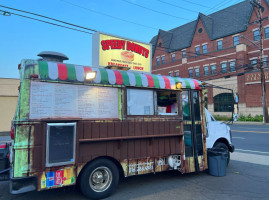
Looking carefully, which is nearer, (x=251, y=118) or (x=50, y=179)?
(x=50, y=179)

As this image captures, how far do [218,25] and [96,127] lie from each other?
125ft

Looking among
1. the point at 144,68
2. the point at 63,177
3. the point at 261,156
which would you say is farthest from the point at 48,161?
the point at 261,156

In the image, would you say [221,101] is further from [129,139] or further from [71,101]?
[71,101]

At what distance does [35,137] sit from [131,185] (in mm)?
2757

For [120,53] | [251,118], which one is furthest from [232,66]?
[120,53]

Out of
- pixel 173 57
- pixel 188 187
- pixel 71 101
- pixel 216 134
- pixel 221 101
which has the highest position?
pixel 173 57

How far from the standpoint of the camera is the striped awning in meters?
4.28

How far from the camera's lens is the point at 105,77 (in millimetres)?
4855

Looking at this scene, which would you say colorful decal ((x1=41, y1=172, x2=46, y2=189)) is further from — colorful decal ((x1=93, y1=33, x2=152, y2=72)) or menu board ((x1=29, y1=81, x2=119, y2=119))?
colorful decal ((x1=93, y1=33, x2=152, y2=72))

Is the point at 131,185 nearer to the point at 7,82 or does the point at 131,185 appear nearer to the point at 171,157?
the point at 171,157

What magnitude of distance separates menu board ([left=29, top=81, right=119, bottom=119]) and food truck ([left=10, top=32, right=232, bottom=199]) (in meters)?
0.02

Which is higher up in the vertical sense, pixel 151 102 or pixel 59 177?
pixel 151 102

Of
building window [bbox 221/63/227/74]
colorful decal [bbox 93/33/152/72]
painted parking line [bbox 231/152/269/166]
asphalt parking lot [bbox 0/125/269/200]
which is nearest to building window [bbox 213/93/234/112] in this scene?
building window [bbox 221/63/227/74]

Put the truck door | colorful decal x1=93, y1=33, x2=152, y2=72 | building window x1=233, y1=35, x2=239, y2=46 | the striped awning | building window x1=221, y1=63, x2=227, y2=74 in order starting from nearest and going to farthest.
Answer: the striped awning, the truck door, colorful decal x1=93, y1=33, x2=152, y2=72, building window x1=233, y1=35, x2=239, y2=46, building window x1=221, y1=63, x2=227, y2=74
